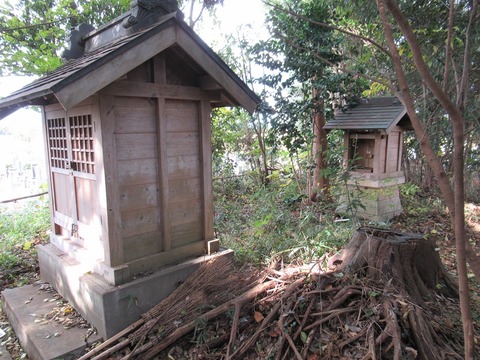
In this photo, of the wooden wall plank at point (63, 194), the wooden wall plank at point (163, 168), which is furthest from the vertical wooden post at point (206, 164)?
the wooden wall plank at point (63, 194)

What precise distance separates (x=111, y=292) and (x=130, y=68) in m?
2.29

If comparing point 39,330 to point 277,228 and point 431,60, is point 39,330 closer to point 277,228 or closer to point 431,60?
point 277,228

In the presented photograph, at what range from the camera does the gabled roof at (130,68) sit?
283cm

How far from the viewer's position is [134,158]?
3586 millimetres

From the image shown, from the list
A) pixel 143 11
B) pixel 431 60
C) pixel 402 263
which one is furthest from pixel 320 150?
pixel 143 11

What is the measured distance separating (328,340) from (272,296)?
79 cm

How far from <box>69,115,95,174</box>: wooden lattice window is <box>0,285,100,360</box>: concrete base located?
1778mm

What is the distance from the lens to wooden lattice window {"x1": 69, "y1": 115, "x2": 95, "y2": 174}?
11.8 feet

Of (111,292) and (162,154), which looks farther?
(162,154)

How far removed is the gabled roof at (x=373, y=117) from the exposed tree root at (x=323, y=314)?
11.6ft

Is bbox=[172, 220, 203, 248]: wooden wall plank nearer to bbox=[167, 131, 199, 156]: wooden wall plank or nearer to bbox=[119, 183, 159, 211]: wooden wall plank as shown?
bbox=[119, 183, 159, 211]: wooden wall plank

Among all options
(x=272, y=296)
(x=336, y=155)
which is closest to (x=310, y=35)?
(x=336, y=155)

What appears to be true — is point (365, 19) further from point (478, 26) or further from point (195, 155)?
point (195, 155)

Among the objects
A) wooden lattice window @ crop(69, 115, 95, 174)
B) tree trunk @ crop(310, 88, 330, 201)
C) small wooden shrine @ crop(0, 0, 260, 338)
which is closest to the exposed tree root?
small wooden shrine @ crop(0, 0, 260, 338)
